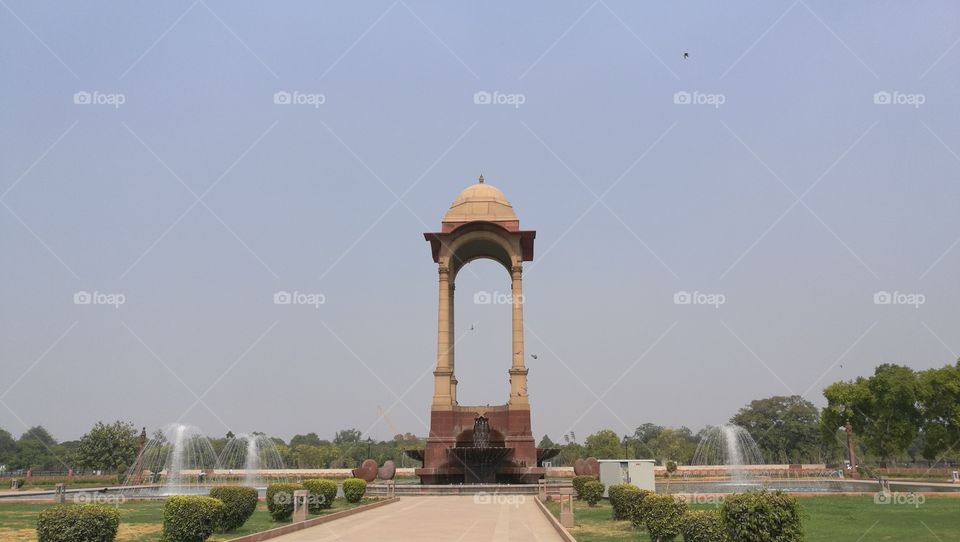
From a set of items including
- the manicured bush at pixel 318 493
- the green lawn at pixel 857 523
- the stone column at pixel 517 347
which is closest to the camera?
the green lawn at pixel 857 523

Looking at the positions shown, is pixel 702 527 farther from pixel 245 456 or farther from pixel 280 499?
pixel 245 456

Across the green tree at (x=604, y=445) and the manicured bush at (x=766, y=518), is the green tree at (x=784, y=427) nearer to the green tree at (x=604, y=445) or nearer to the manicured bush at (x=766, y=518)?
the green tree at (x=604, y=445)

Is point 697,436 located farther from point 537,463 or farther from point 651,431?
point 537,463

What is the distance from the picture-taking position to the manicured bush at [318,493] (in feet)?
67.2

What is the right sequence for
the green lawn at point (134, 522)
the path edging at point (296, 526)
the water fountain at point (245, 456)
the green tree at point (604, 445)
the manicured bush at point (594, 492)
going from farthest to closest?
the green tree at point (604, 445) → the water fountain at point (245, 456) → the manicured bush at point (594, 492) → the green lawn at point (134, 522) → the path edging at point (296, 526)

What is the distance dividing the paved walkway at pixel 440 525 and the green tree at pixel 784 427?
7741 cm

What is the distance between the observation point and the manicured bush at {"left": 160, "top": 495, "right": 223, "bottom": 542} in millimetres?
12766

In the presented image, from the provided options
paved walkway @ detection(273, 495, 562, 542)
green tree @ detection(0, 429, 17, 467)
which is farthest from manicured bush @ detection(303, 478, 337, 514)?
green tree @ detection(0, 429, 17, 467)

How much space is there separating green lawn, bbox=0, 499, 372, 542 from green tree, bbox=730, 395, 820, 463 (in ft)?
261

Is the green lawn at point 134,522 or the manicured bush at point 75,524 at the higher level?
the manicured bush at point 75,524

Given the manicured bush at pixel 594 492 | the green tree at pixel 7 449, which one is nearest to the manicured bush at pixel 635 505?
the manicured bush at pixel 594 492

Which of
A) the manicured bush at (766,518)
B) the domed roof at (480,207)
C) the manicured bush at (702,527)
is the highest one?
the domed roof at (480,207)

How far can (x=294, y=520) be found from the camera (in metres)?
17.2

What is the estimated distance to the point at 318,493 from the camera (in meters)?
20.6
